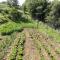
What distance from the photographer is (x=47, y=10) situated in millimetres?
52406

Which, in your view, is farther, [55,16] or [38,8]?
[38,8]

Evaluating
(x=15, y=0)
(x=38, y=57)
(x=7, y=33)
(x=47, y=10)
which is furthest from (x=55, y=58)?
(x=15, y=0)

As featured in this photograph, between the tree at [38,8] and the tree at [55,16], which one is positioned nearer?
the tree at [55,16]

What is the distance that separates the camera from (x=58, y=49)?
1925 centimetres

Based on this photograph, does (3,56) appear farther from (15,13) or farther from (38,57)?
(15,13)

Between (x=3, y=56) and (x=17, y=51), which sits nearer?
(x=3, y=56)

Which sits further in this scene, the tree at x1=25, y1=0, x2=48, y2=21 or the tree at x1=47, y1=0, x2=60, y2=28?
the tree at x1=25, y1=0, x2=48, y2=21

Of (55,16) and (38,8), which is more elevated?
(38,8)

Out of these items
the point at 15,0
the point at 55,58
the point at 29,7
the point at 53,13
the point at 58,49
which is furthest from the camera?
the point at 15,0

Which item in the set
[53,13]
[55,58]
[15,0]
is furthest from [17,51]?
[15,0]

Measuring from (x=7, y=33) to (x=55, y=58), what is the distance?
47.0 ft

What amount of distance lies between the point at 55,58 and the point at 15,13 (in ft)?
124

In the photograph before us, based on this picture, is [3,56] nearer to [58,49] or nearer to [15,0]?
[58,49]

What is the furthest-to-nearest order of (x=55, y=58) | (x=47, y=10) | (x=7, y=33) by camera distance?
1. (x=47, y=10)
2. (x=7, y=33)
3. (x=55, y=58)
